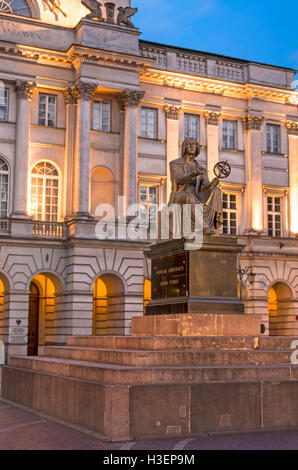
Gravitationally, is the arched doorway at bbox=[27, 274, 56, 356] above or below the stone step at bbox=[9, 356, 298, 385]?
above

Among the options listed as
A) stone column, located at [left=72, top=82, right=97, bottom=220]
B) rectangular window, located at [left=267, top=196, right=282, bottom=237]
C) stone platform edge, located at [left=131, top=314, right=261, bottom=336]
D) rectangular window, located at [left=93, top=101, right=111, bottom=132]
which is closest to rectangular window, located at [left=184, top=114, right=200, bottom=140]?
rectangular window, located at [left=93, top=101, right=111, bottom=132]

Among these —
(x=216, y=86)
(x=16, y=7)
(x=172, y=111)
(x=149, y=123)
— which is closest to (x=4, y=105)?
(x=16, y=7)

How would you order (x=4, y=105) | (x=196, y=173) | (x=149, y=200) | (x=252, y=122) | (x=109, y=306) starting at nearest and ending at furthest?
(x=196, y=173), (x=4, y=105), (x=109, y=306), (x=149, y=200), (x=252, y=122)

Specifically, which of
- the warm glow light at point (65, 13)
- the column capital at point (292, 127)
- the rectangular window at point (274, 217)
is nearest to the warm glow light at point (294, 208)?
the rectangular window at point (274, 217)

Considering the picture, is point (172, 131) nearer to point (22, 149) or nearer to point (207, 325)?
point (22, 149)

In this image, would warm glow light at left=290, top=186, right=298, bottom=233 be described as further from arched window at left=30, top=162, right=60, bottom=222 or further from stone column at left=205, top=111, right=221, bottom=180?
arched window at left=30, top=162, right=60, bottom=222

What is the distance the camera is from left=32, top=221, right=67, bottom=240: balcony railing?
32406 mm

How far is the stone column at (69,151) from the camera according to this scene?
1314 inches

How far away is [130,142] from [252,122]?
8345 millimetres

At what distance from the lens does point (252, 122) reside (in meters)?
38.7

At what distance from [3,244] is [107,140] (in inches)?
308

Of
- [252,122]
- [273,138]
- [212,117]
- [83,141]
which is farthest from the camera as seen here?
[273,138]

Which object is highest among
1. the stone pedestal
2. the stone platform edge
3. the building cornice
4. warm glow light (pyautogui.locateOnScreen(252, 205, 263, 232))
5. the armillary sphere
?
the building cornice

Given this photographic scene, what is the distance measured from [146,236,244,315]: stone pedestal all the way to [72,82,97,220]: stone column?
730 inches
